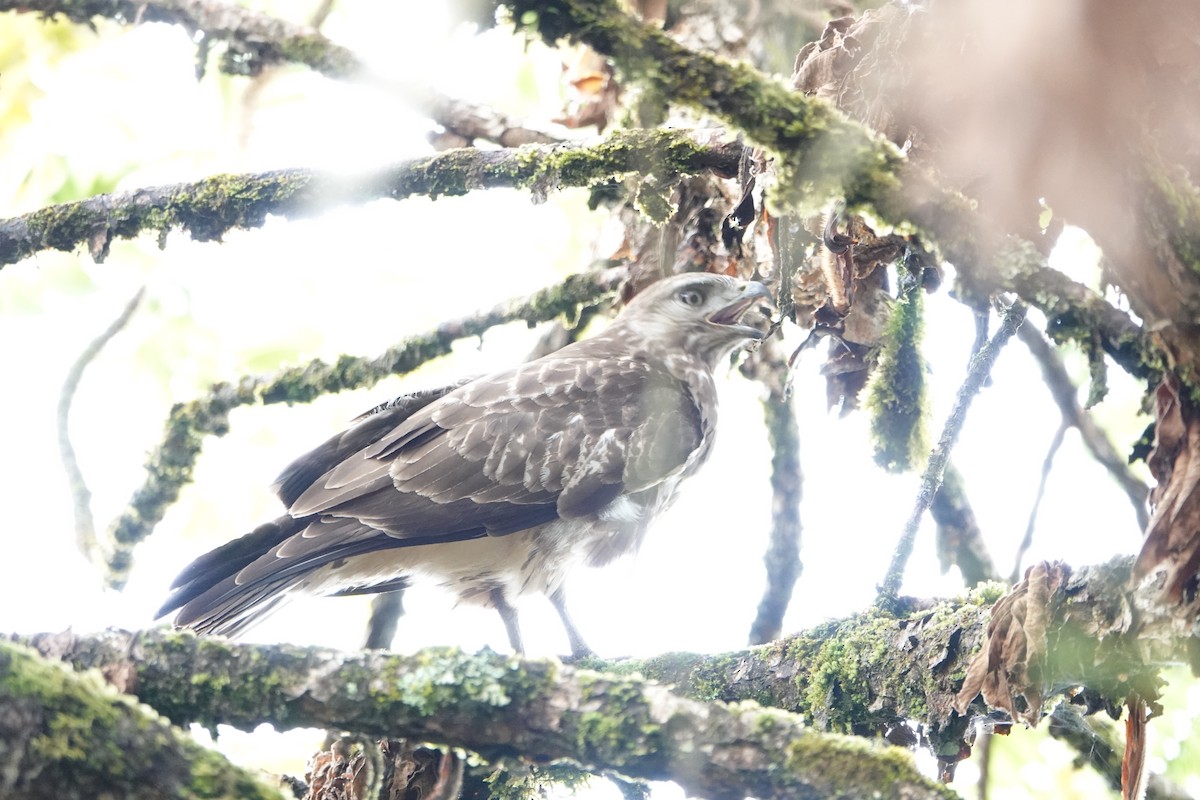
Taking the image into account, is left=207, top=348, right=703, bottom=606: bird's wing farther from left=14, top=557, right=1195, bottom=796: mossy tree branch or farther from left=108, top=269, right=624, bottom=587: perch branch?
left=14, top=557, right=1195, bottom=796: mossy tree branch

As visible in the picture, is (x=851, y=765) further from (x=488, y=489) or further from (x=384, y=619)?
(x=384, y=619)

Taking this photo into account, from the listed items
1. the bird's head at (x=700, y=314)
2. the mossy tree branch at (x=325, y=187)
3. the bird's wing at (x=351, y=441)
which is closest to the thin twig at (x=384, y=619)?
the bird's wing at (x=351, y=441)

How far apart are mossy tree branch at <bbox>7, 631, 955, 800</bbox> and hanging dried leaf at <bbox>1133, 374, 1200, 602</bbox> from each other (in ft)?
2.66

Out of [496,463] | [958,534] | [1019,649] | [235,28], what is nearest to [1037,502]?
[958,534]

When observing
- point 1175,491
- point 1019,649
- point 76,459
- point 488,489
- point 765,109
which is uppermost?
point 76,459

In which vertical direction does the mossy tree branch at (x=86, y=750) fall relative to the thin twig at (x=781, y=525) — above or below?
below

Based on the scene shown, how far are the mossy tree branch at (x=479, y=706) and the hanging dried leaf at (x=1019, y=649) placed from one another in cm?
81

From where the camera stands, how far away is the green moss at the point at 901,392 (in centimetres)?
490

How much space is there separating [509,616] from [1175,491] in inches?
143

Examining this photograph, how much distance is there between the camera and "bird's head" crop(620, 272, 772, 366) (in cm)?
608

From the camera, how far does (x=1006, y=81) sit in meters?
2.80

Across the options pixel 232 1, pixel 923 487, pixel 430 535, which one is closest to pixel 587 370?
pixel 430 535

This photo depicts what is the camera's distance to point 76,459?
596 cm

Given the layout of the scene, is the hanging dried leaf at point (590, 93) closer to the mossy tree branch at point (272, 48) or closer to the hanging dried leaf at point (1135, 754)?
the mossy tree branch at point (272, 48)
